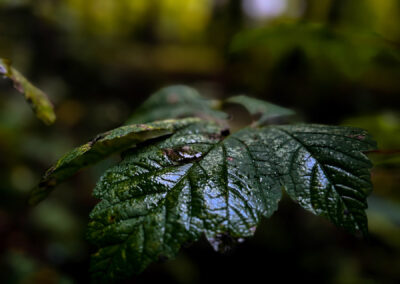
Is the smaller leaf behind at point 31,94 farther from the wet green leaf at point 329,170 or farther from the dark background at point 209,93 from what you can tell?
the dark background at point 209,93

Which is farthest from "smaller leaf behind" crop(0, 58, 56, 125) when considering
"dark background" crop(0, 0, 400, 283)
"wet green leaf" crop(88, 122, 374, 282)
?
"dark background" crop(0, 0, 400, 283)

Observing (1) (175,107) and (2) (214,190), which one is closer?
(2) (214,190)

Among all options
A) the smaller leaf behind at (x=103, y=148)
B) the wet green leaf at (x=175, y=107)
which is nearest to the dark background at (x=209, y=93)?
the wet green leaf at (x=175, y=107)

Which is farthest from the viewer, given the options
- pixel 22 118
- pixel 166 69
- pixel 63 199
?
pixel 166 69

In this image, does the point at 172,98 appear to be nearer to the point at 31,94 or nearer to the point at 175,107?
the point at 175,107

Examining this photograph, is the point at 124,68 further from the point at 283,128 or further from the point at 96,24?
the point at 283,128

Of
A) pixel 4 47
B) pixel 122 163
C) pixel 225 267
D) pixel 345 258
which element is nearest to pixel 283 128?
pixel 122 163

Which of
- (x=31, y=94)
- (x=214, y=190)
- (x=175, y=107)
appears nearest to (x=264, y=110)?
(x=175, y=107)
